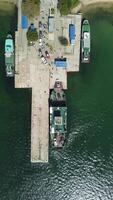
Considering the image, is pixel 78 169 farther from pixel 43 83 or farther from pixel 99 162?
pixel 43 83

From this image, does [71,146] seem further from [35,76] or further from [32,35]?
[32,35]

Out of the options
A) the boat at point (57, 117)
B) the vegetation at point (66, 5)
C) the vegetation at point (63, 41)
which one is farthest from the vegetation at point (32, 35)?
the boat at point (57, 117)

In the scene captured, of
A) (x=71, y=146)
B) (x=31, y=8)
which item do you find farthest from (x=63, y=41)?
(x=71, y=146)

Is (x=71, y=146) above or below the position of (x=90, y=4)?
below

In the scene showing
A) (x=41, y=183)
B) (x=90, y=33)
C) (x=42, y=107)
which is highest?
(x=90, y=33)

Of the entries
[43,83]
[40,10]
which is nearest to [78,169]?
[43,83]

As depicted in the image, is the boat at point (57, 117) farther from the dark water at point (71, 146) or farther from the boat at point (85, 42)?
the boat at point (85, 42)

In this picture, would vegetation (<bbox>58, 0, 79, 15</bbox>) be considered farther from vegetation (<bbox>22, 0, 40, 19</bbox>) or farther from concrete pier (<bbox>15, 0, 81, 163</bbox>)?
concrete pier (<bbox>15, 0, 81, 163</bbox>)
